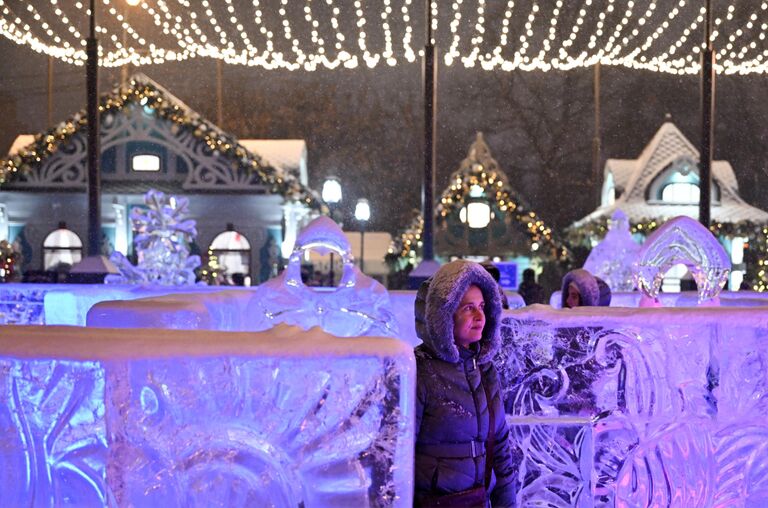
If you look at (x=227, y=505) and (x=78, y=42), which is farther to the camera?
(x=78, y=42)

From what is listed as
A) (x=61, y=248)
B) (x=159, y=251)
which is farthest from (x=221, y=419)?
(x=61, y=248)

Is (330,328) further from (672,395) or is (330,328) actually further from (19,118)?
(19,118)

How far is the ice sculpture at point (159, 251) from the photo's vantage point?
1127 centimetres

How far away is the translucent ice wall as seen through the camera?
13.8 feet

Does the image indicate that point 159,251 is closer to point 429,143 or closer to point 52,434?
point 429,143

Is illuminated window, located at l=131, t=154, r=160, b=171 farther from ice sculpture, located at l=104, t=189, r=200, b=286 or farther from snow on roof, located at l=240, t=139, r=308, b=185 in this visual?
ice sculpture, located at l=104, t=189, r=200, b=286

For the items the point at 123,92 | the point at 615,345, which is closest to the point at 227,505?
the point at 615,345

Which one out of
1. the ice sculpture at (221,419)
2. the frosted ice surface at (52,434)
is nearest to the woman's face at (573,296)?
the ice sculpture at (221,419)

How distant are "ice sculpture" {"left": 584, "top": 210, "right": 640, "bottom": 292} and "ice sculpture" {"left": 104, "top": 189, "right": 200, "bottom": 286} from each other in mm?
5026

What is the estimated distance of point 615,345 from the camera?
4.37 metres

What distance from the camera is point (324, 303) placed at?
20.6ft

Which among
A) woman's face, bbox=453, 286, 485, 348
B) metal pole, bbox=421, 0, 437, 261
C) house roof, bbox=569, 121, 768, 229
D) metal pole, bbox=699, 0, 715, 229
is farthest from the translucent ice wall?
house roof, bbox=569, 121, 768, 229

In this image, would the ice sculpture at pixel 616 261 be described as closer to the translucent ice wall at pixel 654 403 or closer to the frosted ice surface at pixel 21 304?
the frosted ice surface at pixel 21 304

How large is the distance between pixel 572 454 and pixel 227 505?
236cm
